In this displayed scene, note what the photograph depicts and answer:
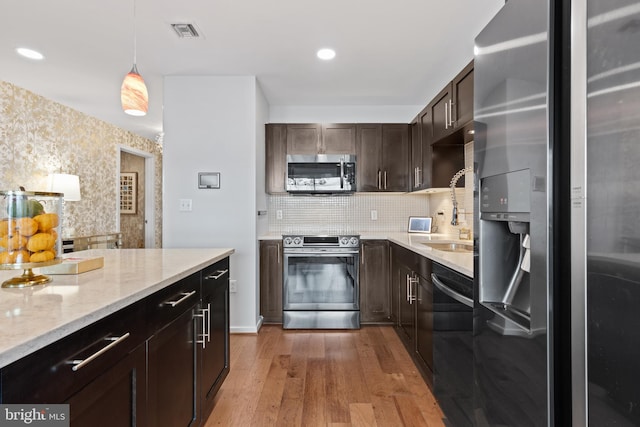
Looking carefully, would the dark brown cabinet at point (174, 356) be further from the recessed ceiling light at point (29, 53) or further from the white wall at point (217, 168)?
the recessed ceiling light at point (29, 53)

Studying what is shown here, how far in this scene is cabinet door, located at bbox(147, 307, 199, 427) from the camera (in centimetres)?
→ 121

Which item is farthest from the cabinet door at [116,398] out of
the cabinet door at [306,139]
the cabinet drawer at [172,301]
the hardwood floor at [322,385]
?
the cabinet door at [306,139]

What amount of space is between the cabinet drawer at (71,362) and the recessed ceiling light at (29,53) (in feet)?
10.1

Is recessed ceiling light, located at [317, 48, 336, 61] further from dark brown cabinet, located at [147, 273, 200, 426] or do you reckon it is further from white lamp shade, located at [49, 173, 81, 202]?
white lamp shade, located at [49, 173, 81, 202]

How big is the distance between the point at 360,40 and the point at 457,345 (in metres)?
2.25

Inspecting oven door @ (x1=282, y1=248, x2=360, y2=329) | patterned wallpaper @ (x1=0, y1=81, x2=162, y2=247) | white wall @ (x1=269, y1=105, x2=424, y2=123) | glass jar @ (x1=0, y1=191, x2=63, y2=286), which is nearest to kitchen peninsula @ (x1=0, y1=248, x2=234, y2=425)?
glass jar @ (x1=0, y1=191, x2=63, y2=286)

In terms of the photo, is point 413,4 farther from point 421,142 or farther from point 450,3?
point 421,142

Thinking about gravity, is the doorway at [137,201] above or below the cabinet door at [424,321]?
above

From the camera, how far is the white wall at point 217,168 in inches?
131

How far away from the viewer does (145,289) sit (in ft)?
3.69

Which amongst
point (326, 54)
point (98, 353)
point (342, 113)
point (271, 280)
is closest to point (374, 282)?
point (271, 280)

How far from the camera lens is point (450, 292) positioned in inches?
70.5

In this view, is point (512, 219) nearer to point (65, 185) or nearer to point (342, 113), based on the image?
point (342, 113)

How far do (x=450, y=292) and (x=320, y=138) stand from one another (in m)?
2.59
